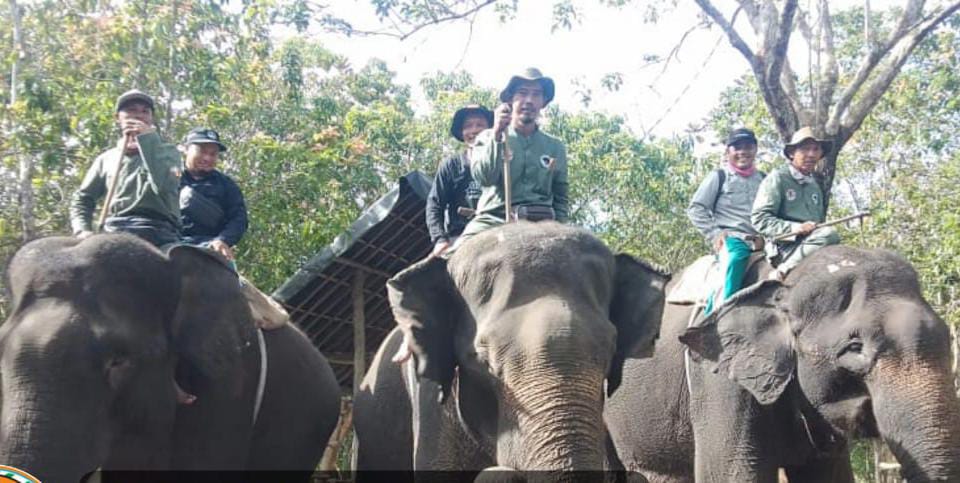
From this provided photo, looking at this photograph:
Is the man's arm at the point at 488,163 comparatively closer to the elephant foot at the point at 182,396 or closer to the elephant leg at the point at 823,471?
the elephant foot at the point at 182,396

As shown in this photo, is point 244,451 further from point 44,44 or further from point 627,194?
point 627,194

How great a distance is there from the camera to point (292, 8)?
11.3 m

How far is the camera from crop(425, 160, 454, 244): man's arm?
678 cm

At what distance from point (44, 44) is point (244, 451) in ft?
24.3

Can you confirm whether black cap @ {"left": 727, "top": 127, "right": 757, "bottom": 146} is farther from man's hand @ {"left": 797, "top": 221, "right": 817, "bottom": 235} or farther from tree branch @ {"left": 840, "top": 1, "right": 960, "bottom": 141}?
tree branch @ {"left": 840, "top": 1, "right": 960, "bottom": 141}

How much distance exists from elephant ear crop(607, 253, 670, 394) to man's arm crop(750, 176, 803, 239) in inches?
69.7

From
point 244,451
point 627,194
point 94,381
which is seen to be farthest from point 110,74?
point 627,194

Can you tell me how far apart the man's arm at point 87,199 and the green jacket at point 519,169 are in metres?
2.12

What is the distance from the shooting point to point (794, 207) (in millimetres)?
7223

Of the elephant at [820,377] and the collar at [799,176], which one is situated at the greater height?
the collar at [799,176]

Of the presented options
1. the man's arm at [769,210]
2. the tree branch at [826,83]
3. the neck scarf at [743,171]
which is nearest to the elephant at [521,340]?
the man's arm at [769,210]

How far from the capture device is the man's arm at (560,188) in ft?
20.8

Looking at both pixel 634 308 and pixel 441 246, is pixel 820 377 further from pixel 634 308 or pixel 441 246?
pixel 441 246

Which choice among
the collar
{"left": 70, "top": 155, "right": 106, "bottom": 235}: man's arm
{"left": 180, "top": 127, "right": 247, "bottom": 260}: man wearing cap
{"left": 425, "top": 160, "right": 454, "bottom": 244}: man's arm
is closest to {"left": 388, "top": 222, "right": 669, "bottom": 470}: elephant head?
{"left": 425, "top": 160, "right": 454, "bottom": 244}: man's arm
